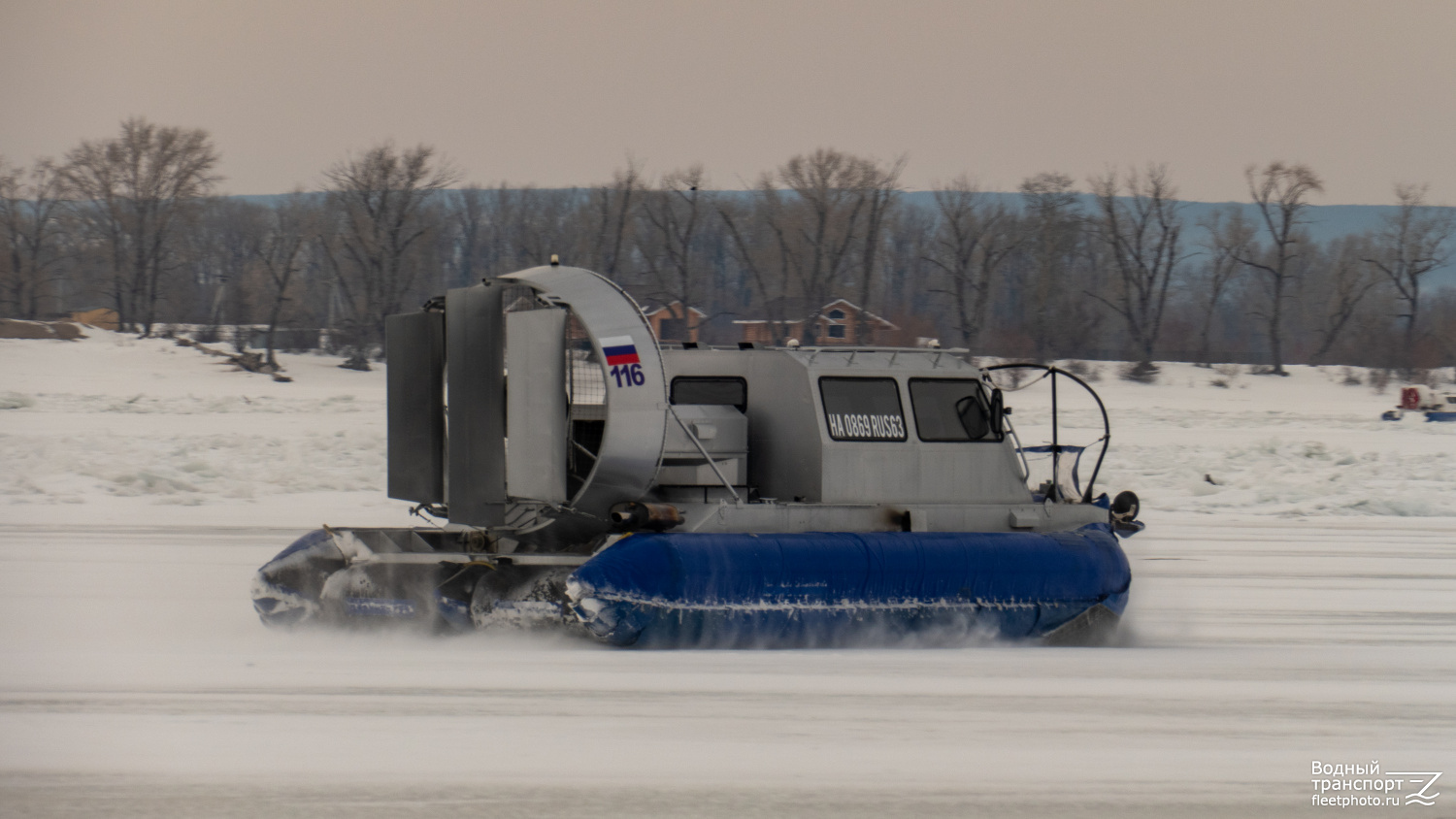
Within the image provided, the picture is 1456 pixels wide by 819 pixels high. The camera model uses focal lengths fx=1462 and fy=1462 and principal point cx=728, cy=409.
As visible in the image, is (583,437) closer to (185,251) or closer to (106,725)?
(106,725)

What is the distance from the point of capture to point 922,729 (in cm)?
604

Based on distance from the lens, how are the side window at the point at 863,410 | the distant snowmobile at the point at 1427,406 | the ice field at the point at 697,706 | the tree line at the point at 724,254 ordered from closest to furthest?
the ice field at the point at 697,706 < the side window at the point at 863,410 < the distant snowmobile at the point at 1427,406 < the tree line at the point at 724,254

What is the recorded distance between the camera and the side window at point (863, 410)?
870cm

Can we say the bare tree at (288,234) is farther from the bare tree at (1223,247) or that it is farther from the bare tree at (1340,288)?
the bare tree at (1340,288)

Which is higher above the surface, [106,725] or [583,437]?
[583,437]

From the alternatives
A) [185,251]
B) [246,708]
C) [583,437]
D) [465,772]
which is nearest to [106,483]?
[583,437]

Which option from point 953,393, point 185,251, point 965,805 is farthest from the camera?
point 185,251

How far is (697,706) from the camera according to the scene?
6.44m

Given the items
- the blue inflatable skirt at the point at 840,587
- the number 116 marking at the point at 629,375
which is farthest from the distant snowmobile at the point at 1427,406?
the number 116 marking at the point at 629,375

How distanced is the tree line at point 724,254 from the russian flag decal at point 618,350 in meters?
34.9

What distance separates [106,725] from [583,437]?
323cm

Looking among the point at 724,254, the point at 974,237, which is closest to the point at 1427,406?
the point at 974,237

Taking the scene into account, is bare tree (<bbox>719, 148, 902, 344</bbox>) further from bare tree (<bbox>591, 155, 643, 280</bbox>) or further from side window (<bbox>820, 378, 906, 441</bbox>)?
side window (<bbox>820, 378, 906, 441</bbox>)

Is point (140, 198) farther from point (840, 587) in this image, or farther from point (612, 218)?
point (840, 587)
